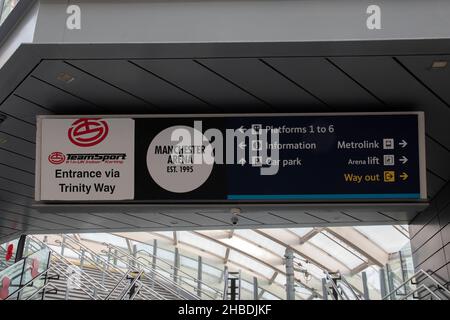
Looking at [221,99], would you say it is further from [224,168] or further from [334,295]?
[334,295]

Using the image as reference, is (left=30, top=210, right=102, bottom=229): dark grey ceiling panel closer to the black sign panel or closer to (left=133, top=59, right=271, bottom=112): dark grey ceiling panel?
the black sign panel

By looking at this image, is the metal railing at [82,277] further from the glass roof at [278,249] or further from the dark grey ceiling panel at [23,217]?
the glass roof at [278,249]

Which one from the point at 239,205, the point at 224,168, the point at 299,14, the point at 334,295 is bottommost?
the point at 334,295

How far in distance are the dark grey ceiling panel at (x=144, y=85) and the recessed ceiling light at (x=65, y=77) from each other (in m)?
0.20

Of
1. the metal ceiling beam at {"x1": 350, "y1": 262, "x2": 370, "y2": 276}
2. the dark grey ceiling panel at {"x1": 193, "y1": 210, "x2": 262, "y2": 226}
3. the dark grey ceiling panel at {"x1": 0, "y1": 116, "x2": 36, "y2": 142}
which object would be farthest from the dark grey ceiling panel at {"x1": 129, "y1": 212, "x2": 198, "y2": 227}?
the metal ceiling beam at {"x1": 350, "y1": 262, "x2": 370, "y2": 276}

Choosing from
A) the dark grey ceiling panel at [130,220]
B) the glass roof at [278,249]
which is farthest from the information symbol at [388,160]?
the glass roof at [278,249]

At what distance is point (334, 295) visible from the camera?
32.7ft

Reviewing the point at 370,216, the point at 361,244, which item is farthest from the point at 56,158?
the point at 361,244

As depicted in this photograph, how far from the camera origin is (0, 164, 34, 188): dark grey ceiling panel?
23.6ft

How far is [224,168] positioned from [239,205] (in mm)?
360

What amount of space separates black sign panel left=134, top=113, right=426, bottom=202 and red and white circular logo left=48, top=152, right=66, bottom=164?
2.19 feet

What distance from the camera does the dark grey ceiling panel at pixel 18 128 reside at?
6039mm

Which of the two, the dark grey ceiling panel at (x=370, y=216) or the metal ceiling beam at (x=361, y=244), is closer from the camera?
the dark grey ceiling panel at (x=370, y=216)
